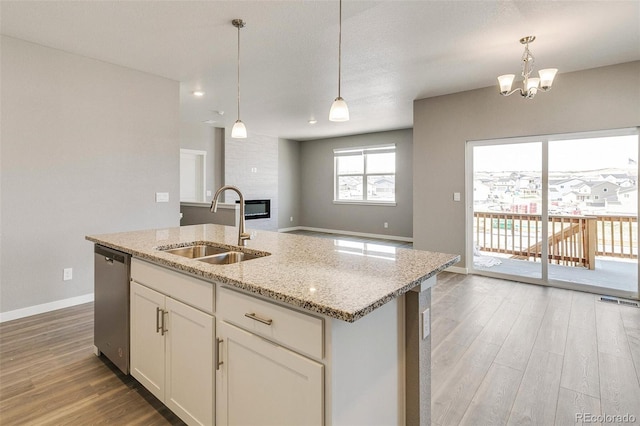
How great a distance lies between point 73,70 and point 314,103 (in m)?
3.14

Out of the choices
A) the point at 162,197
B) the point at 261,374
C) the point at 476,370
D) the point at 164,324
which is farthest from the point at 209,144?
the point at 261,374

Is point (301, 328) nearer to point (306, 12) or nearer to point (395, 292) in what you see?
point (395, 292)

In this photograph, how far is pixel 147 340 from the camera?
1.88 metres

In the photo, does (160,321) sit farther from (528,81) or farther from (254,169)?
(254,169)

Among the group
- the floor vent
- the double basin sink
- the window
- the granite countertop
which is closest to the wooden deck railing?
the floor vent

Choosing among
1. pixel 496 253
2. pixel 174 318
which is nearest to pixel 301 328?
pixel 174 318

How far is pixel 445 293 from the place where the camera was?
12.8 ft

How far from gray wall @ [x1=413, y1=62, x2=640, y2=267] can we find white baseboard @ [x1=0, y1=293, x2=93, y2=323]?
174 inches

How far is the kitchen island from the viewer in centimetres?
108

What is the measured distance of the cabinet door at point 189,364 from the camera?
1490 millimetres

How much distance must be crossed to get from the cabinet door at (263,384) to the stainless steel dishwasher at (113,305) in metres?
0.99

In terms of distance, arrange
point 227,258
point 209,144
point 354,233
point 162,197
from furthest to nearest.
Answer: point 354,233 < point 209,144 < point 162,197 < point 227,258

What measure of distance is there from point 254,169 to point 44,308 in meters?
5.36

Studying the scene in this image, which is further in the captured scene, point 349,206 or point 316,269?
point 349,206
